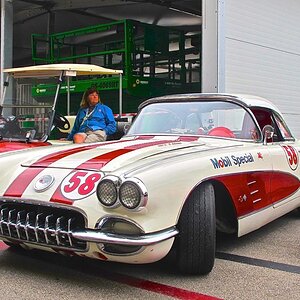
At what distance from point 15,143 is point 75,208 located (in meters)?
2.96

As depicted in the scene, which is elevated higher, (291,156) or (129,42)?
(129,42)

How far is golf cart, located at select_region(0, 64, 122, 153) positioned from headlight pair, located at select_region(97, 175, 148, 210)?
2695 mm

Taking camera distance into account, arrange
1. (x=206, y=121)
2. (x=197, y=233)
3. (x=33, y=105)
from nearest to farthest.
Result: (x=197, y=233) → (x=206, y=121) → (x=33, y=105)

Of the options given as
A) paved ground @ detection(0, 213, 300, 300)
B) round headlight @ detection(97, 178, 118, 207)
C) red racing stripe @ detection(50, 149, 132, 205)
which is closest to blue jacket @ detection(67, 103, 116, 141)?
paved ground @ detection(0, 213, 300, 300)

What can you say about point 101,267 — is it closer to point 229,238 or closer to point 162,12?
point 229,238

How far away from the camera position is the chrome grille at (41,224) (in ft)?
10.3

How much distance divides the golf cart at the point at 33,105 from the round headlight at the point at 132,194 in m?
2.80

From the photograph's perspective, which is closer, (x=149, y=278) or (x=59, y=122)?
(x=149, y=278)

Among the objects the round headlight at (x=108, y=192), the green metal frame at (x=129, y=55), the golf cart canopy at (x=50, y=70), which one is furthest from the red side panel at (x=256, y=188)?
the green metal frame at (x=129, y=55)

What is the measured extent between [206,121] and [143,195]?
6.21 feet

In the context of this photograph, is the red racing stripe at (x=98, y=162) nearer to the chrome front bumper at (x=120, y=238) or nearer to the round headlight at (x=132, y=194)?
the chrome front bumper at (x=120, y=238)

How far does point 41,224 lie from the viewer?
324 centimetres

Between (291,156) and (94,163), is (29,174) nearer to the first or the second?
(94,163)

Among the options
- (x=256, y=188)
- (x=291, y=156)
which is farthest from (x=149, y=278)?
(x=291, y=156)
